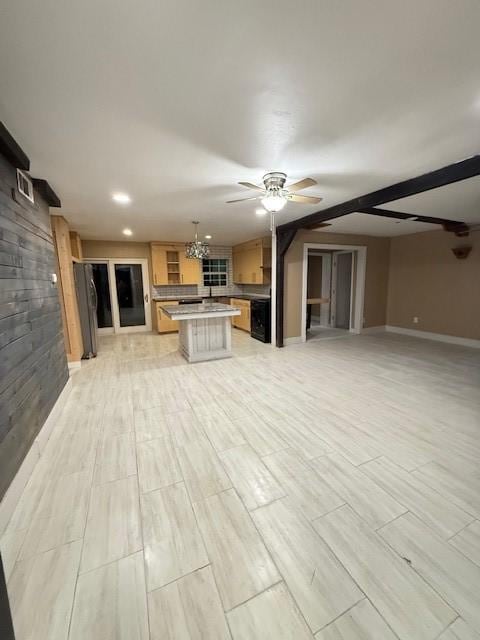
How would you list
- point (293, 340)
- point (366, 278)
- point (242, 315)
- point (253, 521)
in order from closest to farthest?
1. point (253, 521)
2. point (293, 340)
3. point (366, 278)
4. point (242, 315)

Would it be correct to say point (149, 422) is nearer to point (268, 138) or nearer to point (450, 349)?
point (268, 138)

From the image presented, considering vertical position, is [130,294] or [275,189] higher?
[275,189]

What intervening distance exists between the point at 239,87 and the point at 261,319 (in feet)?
15.0

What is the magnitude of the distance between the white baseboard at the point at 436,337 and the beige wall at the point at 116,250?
655 centimetres

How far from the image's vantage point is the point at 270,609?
111cm

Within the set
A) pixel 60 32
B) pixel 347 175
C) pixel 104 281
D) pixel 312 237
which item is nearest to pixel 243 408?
pixel 347 175

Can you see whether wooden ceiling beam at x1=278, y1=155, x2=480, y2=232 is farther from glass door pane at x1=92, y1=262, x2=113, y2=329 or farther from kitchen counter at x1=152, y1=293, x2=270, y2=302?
glass door pane at x1=92, y1=262, x2=113, y2=329

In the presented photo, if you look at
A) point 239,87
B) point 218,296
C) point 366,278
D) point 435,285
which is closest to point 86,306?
point 218,296

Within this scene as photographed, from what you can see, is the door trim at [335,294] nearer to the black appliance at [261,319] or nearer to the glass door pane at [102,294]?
the black appliance at [261,319]

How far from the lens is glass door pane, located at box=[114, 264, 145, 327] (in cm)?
672

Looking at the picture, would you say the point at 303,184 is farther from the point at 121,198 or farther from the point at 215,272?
the point at 215,272

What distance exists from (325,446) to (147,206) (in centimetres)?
367

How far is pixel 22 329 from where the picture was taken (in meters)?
2.06

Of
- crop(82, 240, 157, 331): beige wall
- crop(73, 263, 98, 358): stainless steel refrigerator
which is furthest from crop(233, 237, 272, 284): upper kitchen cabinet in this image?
crop(73, 263, 98, 358): stainless steel refrigerator
